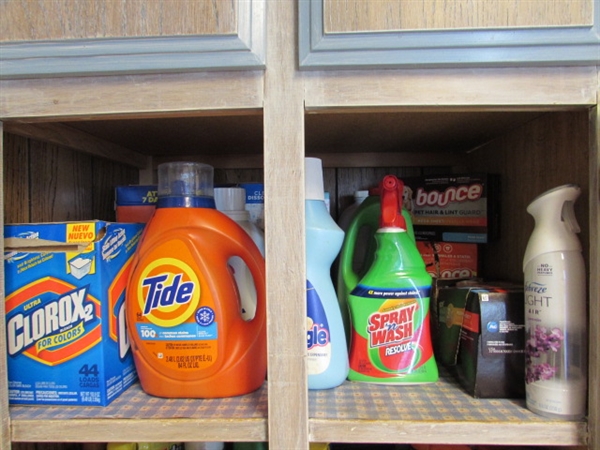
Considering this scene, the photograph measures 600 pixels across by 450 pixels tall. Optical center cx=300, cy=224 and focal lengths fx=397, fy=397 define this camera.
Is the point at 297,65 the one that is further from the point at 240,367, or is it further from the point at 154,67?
the point at 240,367

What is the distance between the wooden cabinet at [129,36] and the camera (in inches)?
19.4

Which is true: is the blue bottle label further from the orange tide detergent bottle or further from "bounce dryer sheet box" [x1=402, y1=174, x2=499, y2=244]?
"bounce dryer sheet box" [x1=402, y1=174, x2=499, y2=244]

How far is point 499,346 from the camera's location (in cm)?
59

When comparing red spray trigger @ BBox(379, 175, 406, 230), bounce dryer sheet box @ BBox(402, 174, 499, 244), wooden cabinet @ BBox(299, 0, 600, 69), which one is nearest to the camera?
wooden cabinet @ BBox(299, 0, 600, 69)

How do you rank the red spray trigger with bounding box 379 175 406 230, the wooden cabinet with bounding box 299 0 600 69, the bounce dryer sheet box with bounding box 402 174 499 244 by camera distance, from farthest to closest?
the bounce dryer sheet box with bounding box 402 174 499 244, the red spray trigger with bounding box 379 175 406 230, the wooden cabinet with bounding box 299 0 600 69

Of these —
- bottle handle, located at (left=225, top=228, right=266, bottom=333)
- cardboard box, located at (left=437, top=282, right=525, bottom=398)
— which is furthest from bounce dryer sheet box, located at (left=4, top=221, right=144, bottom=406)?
cardboard box, located at (left=437, top=282, right=525, bottom=398)

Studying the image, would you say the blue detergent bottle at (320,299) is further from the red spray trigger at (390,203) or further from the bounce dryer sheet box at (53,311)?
the bounce dryer sheet box at (53,311)

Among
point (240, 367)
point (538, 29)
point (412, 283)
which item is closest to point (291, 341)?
point (240, 367)

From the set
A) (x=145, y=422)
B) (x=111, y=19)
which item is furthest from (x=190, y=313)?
(x=111, y=19)

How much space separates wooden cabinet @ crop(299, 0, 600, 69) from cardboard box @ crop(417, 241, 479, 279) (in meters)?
0.42

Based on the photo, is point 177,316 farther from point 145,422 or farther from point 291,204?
point 291,204

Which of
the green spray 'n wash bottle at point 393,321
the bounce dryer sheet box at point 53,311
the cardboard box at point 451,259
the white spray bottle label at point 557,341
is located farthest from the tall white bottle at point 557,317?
the bounce dryer sheet box at point 53,311

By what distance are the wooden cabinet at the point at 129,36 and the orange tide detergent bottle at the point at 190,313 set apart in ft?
0.70

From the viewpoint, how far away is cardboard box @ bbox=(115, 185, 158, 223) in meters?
0.79
